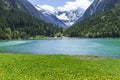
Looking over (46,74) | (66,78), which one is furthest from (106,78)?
(46,74)

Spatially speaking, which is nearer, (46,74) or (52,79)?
(52,79)

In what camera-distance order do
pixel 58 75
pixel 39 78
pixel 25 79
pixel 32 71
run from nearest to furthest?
pixel 25 79, pixel 39 78, pixel 58 75, pixel 32 71

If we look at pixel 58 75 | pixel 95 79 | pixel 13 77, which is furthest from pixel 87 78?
pixel 13 77

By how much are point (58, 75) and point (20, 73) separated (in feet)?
15.2

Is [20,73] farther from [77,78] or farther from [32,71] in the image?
[77,78]

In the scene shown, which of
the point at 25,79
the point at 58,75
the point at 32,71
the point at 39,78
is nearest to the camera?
the point at 25,79

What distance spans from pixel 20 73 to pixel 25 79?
16.8ft

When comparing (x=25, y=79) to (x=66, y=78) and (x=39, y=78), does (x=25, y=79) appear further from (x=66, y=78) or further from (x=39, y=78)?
(x=66, y=78)

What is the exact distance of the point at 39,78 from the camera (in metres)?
30.1

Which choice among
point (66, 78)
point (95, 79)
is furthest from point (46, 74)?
point (95, 79)

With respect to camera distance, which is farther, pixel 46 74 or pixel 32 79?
pixel 46 74

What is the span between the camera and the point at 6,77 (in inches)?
1167

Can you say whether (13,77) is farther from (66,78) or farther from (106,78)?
(106,78)

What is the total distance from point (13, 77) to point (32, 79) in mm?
2328
